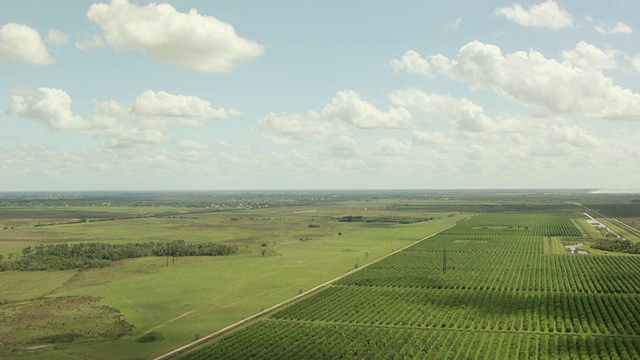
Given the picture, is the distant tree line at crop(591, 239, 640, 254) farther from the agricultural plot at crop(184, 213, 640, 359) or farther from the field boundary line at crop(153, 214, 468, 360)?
the field boundary line at crop(153, 214, 468, 360)

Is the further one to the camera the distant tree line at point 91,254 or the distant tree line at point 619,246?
the distant tree line at point 619,246

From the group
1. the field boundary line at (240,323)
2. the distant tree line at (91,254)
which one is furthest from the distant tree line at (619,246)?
the distant tree line at (91,254)

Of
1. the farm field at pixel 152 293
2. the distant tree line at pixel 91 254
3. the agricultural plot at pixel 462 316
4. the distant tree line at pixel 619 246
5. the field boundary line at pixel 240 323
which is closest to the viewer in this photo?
the field boundary line at pixel 240 323

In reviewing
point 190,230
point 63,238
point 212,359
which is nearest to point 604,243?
point 212,359

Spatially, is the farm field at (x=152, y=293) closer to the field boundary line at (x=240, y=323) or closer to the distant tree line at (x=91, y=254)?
the field boundary line at (x=240, y=323)

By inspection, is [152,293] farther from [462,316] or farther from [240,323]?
[462,316]

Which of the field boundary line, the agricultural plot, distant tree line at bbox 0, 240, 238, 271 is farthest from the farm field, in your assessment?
the agricultural plot
